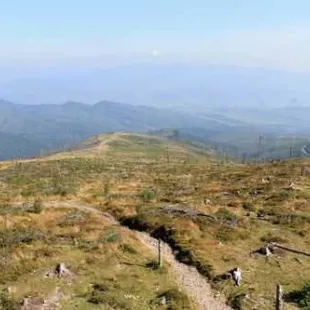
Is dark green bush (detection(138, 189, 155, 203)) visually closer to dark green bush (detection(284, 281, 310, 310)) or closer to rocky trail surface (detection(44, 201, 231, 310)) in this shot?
rocky trail surface (detection(44, 201, 231, 310))

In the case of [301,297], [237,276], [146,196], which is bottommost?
[146,196]

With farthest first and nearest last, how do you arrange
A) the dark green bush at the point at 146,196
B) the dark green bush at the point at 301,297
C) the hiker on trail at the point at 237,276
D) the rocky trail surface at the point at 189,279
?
the dark green bush at the point at 146,196 < the hiker on trail at the point at 237,276 < the rocky trail surface at the point at 189,279 < the dark green bush at the point at 301,297

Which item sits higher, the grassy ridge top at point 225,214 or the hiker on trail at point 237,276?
the hiker on trail at point 237,276

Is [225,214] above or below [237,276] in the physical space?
below

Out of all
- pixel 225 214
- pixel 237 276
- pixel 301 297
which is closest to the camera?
pixel 301 297

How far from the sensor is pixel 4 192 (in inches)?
2569

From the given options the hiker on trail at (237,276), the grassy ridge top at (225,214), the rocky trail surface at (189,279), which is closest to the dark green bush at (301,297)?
the grassy ridge top at (225,214)

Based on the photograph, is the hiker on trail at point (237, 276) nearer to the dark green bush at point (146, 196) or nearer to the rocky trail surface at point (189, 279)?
the rocky trail surface at point (189, 279)

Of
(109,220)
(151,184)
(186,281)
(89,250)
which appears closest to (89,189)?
(151,184)

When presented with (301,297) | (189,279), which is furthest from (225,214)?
(301,297)

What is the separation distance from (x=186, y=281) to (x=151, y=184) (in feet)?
135

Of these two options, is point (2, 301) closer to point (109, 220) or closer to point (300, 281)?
point (300, 281)

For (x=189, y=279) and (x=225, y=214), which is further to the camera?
(x=225, y=214)

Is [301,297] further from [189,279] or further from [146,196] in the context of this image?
[146,196]
